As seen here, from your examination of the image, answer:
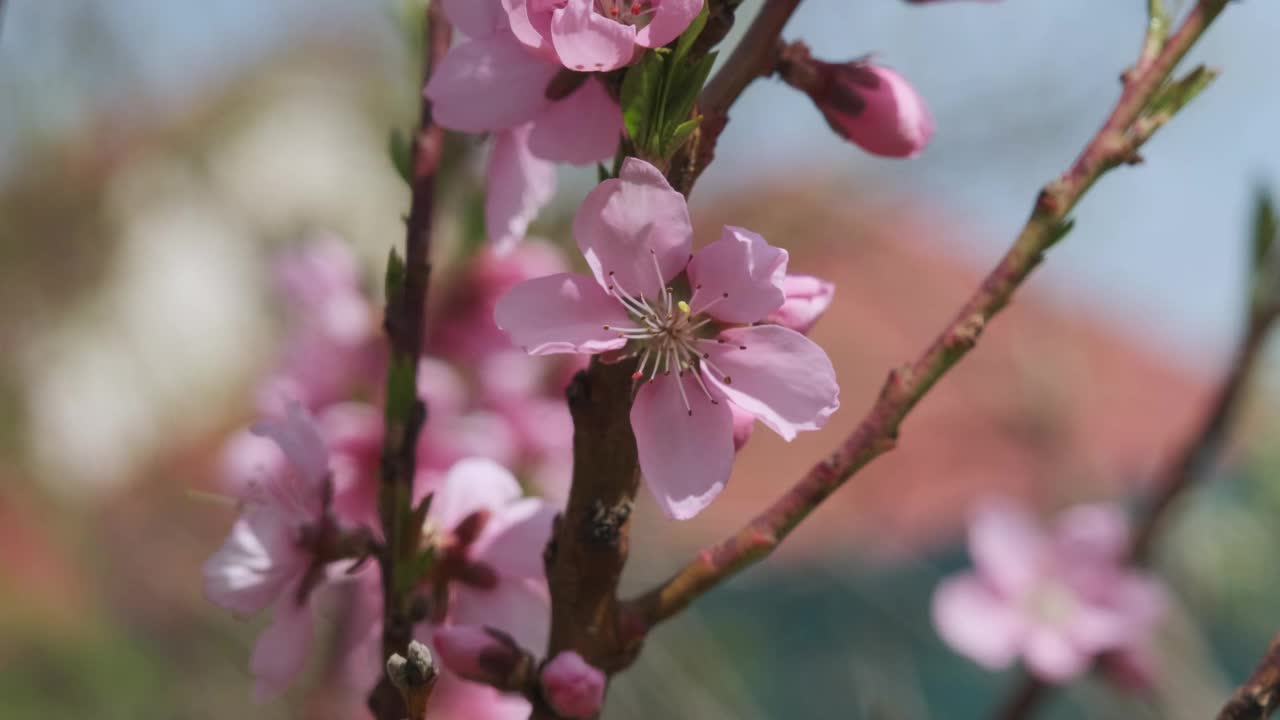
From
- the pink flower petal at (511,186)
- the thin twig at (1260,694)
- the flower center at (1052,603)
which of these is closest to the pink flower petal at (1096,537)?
the flower center at (1052,603)

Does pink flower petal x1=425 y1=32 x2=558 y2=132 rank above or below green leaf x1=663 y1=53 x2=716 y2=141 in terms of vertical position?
below

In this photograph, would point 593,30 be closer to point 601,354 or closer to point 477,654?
point 601,354

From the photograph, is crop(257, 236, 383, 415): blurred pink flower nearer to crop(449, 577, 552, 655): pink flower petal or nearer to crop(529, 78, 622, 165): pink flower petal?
crop(449, 577, 552, 655): pink flower petal

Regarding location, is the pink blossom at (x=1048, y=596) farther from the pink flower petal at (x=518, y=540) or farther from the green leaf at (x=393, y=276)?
the green leaf at (x=393, y=276)

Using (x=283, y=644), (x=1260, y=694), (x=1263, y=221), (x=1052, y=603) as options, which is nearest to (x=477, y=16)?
(x=283, y=644)

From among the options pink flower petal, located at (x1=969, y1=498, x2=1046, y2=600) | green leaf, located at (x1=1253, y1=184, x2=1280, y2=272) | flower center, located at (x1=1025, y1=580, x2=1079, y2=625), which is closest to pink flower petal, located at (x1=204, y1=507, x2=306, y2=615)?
green leaf, located at (x1=1253, y1=184, x2=1280, y2=272)
